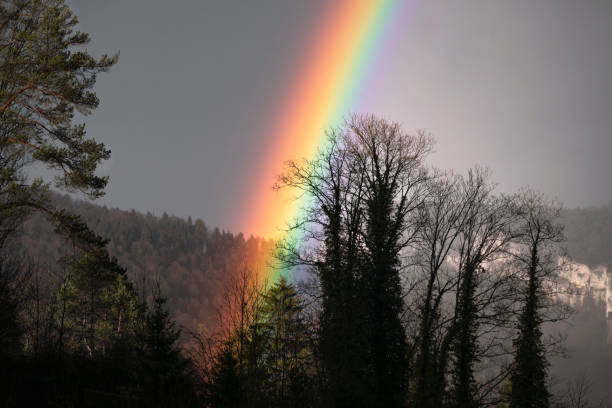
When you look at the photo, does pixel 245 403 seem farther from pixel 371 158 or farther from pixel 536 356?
pixel 536 356

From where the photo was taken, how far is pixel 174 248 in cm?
14875

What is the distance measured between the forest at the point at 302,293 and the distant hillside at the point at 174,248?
90086 mm

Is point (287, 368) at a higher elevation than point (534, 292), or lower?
lower

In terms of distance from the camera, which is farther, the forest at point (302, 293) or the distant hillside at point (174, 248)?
the distant hillside at point (174, 248)

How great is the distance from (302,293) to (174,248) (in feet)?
466

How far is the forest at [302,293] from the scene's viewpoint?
8422 mm

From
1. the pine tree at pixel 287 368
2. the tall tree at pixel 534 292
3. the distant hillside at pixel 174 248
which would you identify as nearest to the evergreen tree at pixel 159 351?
the pine tree at pixel 287 368

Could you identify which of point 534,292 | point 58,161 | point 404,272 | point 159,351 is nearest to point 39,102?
point 58,161

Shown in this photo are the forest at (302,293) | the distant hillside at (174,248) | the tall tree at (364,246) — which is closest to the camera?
the forest at (302,293)

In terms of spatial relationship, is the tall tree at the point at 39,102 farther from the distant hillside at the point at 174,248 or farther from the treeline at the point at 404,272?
the distant hillside at the point at 174,248

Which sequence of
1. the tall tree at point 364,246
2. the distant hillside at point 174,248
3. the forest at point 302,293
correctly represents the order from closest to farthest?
the forest at point 302,293 → the tall tree at point 364,246 → the distant hillside at point 174,248

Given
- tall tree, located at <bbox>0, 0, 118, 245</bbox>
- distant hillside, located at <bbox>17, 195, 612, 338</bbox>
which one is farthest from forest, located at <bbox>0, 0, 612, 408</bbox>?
distant hillside, located at <bbox>17, 195, 612, 338</bbox>

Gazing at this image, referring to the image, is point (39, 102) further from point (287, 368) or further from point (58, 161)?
point (287, 368)

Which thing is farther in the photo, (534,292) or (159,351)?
(534,292)
